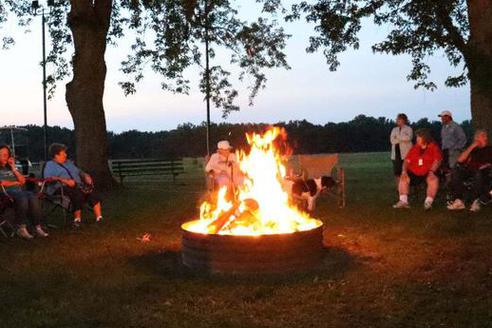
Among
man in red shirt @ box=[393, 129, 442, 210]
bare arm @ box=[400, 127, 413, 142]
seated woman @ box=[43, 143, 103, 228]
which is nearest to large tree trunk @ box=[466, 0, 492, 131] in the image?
bare arm @ box=[400, 127, 413, 142]

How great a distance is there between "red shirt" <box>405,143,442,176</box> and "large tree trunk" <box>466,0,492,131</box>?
2644 millimetres

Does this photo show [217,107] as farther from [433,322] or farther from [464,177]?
[433,322]

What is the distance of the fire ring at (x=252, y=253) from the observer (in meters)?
6.04

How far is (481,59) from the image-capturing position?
473 inches

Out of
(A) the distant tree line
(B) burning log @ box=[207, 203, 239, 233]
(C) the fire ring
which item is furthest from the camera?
(A) the distant tree line

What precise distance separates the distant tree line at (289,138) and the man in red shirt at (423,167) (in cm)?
2718

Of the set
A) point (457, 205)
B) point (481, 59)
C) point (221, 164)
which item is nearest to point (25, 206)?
point (221, 164)

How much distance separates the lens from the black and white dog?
10.1 m

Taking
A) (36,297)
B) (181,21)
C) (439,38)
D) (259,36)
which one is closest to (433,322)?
(36,297)

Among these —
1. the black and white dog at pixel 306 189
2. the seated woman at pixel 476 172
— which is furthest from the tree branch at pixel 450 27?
the black and white dog at pixel 306 189

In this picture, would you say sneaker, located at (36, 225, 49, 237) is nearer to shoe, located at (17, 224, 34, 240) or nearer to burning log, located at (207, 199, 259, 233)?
shoe, located at (17, 224, 34, 240)

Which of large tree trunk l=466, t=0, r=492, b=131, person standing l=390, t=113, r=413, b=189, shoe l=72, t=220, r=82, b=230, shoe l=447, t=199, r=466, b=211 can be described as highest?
large tree trunk l=466, t=0, r=492, b=131

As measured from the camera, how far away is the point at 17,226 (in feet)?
27.6

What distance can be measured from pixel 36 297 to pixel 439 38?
11.0 m
